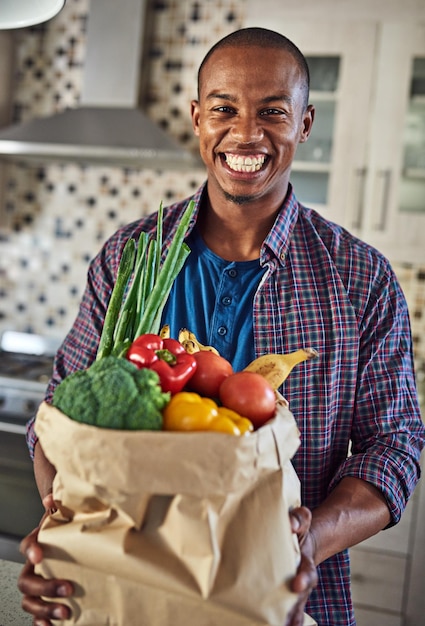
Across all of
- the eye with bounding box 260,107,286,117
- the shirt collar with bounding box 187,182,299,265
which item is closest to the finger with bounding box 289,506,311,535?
the shirt collar with bounding box 187,182,299,265

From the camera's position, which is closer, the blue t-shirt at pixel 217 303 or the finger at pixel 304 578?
the finger at pixel 304 578

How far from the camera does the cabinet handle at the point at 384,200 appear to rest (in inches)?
108

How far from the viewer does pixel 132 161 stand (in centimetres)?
304

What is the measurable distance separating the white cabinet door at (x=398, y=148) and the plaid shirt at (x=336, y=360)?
1553 millimetres

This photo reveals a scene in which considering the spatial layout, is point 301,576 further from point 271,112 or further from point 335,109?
point 335,109

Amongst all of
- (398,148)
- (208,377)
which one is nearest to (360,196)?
(398,148)

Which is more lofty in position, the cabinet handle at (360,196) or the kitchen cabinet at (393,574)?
the cabinet handle at (360,196)

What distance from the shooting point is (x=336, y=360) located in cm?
121

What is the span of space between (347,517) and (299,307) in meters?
0.39

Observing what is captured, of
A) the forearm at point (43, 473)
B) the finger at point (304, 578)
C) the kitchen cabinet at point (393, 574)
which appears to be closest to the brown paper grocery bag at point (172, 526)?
the finger at point (304, 578)

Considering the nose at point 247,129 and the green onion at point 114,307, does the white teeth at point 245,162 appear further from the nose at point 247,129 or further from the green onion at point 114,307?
the green onion at point 114,307

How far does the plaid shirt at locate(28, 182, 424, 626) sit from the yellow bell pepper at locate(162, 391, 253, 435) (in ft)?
1.69

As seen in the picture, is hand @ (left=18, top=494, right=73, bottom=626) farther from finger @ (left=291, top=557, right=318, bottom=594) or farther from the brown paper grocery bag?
finger @ (left=291, top=557, right=318, bottom=594)

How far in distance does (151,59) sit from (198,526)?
2.98 m
